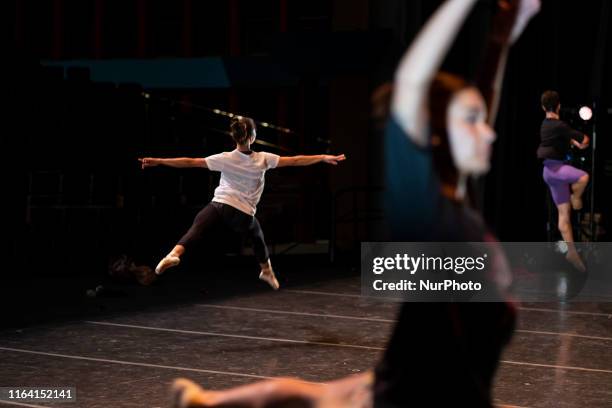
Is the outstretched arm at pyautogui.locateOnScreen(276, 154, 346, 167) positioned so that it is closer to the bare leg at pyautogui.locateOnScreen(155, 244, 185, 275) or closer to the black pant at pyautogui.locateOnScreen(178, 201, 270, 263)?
the black pant at pyautogui.locateOnScreen(178, 201, 270, 263)

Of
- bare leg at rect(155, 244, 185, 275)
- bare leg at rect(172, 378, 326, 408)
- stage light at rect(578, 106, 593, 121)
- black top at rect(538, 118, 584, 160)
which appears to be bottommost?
bare leg at rect(155, 244, 185, 275)

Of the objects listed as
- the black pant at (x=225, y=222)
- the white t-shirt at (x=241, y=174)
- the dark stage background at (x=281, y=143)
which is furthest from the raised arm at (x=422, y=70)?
the dark stage background at (x=281, y=143)

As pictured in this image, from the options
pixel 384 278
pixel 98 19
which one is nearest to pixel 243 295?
pixel 384 278

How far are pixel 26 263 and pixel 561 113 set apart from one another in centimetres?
637

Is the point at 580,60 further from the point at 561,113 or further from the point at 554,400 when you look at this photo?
the point at 554,400

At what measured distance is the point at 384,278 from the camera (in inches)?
399

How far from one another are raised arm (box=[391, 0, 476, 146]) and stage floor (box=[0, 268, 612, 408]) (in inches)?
118

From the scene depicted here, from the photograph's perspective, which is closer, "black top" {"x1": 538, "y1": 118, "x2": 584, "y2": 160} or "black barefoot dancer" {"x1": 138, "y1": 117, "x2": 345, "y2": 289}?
"black barefoot dancer" {"x1": 138, "y1": 117, "x2": 345, "y2": 289}

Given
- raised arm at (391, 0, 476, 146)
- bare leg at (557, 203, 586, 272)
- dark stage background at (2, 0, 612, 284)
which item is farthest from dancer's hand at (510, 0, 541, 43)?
dark stage background at (2, 0, 612, 284)

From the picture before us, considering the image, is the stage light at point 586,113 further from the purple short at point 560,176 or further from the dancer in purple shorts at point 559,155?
the purple short at point 560,176

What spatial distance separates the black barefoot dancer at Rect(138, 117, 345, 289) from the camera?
558 centimetres

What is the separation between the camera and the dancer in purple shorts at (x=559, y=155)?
7465 mm

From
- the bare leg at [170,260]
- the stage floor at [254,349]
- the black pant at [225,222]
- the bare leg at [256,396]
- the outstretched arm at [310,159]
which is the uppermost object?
the outstretched arm at [310,159]

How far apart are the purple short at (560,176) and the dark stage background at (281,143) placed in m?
1.69
